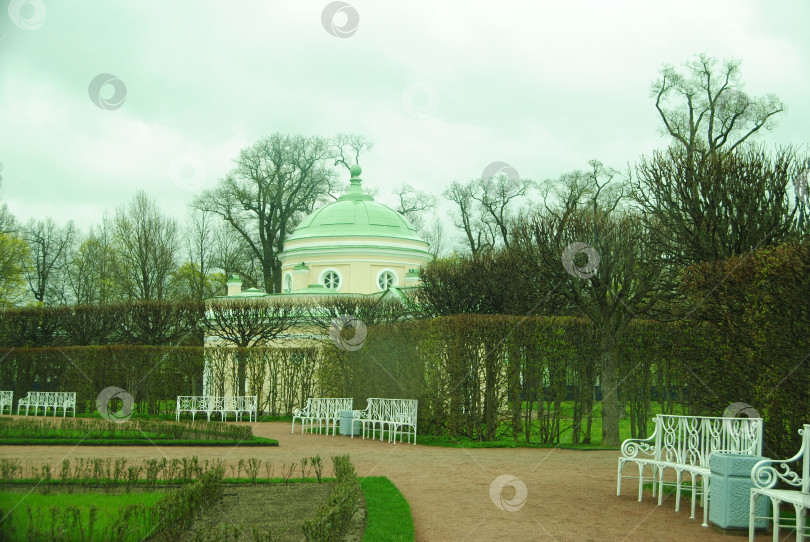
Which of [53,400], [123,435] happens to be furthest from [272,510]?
[53,400]

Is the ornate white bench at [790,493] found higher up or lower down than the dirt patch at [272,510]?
higher up

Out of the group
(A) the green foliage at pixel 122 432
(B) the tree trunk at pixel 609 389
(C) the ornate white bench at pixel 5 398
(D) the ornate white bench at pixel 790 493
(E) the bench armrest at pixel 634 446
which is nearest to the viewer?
(D) the ornate white bench at pixel 790 493

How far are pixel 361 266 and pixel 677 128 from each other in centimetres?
1735

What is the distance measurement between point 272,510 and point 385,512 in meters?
1.16

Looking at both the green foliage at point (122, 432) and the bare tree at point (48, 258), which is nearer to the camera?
the green foliage at point (122, 432)

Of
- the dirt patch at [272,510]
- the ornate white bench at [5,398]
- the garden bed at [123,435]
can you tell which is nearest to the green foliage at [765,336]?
the dirt patch at [272,510]

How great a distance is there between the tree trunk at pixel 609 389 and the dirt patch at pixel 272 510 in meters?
9.62

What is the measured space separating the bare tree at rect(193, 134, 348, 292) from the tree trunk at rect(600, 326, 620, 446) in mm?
33030

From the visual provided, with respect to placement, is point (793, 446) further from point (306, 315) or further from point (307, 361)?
point (306, 315)

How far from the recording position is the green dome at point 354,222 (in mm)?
43219

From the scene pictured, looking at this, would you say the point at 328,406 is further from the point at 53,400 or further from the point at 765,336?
the point at 765,336

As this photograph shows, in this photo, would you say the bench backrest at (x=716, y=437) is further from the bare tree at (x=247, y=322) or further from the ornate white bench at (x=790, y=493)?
the bare tree at (x=247, y=322)

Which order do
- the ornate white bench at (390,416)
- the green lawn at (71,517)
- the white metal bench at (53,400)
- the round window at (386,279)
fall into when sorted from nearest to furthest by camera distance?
the green lawn at (71,517) < the ornate white bench at (390,416) < the white metal bench at (53,400) < the round window at (386,279)

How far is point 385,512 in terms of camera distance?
27.0 ft
